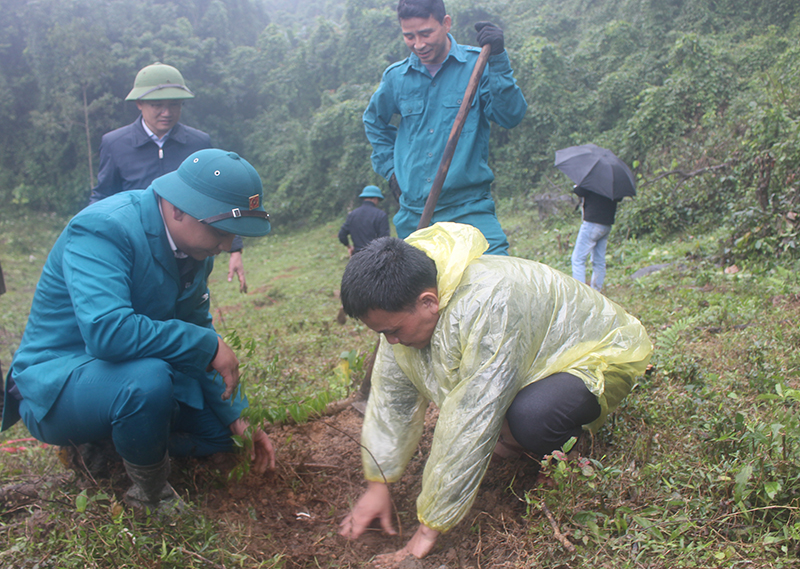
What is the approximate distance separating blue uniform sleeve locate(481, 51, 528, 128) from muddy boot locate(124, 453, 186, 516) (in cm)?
223

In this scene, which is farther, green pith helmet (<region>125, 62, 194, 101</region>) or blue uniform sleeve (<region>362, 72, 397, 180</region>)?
green pith helmet (<region>125, 62, 194, 101</region>)

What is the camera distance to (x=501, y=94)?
2.92 meters

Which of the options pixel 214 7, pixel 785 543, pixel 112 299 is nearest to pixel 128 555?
pixel 112 299

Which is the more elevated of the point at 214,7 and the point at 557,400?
the point at 214,7

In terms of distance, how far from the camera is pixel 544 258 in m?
8.05

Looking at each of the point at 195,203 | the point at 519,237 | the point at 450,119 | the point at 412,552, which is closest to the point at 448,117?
the point at 450,119

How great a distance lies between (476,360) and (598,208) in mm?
4265

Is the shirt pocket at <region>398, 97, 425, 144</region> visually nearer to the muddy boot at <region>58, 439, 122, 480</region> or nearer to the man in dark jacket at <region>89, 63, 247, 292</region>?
the man in dark jacket at <region>89, 63, 247, 292</region>

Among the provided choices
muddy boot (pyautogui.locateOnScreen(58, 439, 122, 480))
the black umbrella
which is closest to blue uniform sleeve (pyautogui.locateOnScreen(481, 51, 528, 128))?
muddy boot (pyautogui.locateOnScreen(58, 439, 122, 480))

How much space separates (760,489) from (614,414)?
66 centimetres

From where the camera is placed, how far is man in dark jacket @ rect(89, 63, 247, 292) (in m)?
3.35

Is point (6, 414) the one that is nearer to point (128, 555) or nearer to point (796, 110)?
point (128, 555)

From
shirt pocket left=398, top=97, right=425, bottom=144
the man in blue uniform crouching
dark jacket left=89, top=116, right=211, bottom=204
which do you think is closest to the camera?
the man in blue uniform crouching

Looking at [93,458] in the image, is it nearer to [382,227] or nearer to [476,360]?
[476,360]
